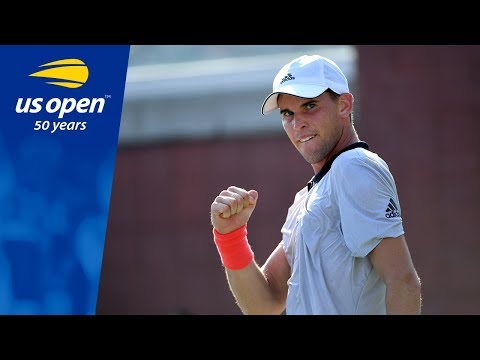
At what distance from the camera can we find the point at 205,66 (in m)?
11.4

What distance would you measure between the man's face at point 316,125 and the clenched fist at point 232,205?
26 cm

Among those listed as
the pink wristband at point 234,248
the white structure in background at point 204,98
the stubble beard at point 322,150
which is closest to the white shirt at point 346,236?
the stubble beard at point 322,150

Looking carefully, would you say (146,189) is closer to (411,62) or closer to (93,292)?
(411,62)

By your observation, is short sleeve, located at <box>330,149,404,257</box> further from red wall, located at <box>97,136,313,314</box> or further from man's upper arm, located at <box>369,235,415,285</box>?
red wall, located at <box>97,136,313,314</box>

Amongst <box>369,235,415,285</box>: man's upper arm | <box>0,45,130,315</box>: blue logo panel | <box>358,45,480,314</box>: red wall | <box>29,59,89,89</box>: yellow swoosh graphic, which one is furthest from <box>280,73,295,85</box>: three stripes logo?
<box>358,45,480,314</box>: red wall

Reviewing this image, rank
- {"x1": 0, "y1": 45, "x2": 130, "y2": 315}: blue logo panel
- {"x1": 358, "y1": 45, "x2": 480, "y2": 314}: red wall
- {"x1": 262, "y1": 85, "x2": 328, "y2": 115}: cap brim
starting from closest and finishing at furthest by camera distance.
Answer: {"x1": 262, "y1": 85, "x2": 328, "y2": 115}: cap brim < {"x1": 0, "y1": 45, "x2": 130, "y2": 315}: blue logo panel < {"x1": 358, "y1": 45, "x2": 480, "y2": 314}: red wall

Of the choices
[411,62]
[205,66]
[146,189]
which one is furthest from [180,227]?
[411,62]

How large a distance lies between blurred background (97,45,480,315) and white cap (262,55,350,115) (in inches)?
253

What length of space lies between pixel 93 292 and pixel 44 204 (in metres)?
0.48

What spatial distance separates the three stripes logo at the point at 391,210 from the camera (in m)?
2.79

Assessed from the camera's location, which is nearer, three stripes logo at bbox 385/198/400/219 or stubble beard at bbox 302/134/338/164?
three stripes logo at bbox 385/198/400/219

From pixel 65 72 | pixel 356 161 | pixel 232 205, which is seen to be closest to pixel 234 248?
pixel 232 205

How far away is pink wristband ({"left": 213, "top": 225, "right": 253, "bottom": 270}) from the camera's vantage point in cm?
329

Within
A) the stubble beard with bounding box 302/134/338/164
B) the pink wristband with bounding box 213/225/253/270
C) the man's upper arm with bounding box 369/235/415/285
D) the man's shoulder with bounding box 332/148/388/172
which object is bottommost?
the man's upper arm with bounding box 369/235/415/285
